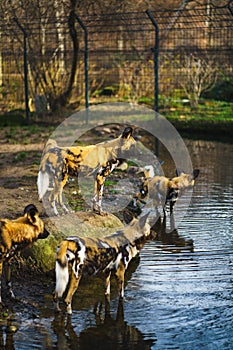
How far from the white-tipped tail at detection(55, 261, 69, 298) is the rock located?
3.75ft

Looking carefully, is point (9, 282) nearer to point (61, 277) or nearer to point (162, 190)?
point (61, 277)

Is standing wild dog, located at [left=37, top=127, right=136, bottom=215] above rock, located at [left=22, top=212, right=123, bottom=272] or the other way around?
above

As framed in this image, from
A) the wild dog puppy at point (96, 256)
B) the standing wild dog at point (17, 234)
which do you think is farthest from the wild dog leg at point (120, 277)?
the standing wild dog at point (17, 234)

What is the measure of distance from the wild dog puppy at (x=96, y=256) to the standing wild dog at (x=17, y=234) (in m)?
0.39

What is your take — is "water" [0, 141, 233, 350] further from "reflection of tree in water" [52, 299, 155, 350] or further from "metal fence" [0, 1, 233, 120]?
"metal fence" [0, 1, 233, 120]

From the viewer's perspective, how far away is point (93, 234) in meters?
7.04

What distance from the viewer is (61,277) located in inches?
210

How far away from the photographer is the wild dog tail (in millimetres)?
5301

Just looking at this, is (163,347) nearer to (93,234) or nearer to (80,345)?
(80,345)

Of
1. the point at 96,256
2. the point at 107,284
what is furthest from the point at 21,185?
the point at 96,256

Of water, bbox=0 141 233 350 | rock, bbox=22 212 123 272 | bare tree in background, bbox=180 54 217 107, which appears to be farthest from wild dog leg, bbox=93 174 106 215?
bare tree in background, bbox=180 54 217 107

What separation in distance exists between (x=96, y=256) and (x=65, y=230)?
1.49 metres

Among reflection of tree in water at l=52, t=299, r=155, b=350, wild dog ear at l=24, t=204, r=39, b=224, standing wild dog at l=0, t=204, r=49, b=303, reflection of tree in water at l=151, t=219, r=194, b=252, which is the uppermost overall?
wild dog ear at l=24, t=204, r=39, b=224

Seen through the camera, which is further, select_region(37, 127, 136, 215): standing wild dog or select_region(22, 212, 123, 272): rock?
select_region(37, 127, 136, 215): standing wild dog
